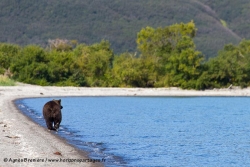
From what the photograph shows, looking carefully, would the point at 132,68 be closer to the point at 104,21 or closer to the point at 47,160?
the point at 47,160

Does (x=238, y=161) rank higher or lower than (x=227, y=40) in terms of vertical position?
lower

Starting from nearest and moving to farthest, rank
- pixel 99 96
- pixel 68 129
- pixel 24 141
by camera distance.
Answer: pixel 24 141
pixel 68 129
pixel 99 96

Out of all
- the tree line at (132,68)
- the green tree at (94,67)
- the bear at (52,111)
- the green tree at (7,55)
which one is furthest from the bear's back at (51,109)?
the green tree at (7,55)

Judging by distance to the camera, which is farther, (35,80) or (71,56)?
(71,56)

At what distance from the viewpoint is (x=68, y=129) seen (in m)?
22.1

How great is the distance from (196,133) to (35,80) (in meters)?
36.6

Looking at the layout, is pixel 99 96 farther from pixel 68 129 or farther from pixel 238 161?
pixel 238 161

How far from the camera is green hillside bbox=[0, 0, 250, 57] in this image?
12700 centimetres

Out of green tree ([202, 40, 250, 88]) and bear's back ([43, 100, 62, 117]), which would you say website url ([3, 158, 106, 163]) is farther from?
green tree ([202, 40, 250, 88])

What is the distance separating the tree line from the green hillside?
189 feet

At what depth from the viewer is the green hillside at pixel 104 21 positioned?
127m

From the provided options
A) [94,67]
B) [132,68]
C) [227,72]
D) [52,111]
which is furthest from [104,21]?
[52,111]

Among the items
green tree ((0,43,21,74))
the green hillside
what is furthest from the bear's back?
the green hillside

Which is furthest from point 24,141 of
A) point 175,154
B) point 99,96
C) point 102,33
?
point 102,33
